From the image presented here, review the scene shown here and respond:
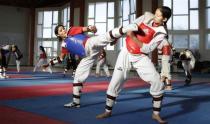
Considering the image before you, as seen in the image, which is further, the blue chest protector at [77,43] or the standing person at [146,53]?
the blue chest protector at [77,43]

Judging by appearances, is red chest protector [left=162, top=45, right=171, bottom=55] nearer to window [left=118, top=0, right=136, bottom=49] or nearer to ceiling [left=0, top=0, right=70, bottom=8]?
window [left=118, top=0, right=136, bottom=49]

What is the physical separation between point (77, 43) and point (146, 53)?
4.28ft

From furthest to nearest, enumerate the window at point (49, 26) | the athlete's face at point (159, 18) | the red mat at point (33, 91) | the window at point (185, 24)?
1. the window at point (49, 26)
2. the window at point (185, 24)
3. the red mat at point (33, 91)
4. the athlete's face at point (159, 18)

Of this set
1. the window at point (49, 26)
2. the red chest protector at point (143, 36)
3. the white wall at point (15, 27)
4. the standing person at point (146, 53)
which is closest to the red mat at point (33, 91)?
the standing person at point (146, 53)

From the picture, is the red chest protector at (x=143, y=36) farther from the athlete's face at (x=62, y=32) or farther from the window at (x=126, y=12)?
the window at (x=126, y=12)

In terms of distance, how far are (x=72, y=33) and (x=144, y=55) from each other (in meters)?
1.47

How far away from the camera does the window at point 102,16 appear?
2520 cm

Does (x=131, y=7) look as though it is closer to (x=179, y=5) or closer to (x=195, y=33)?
(x=179, y=5)

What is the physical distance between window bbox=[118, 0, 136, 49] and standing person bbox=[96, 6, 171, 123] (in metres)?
18.5

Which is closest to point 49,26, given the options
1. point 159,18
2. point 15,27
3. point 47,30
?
point 47,30

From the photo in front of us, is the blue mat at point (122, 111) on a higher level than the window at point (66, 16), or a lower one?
lower

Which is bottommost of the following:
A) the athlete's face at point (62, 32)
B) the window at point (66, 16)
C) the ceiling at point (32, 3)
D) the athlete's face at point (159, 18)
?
the athlete's face at point (62, 32)

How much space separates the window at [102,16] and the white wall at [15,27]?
29.4ft

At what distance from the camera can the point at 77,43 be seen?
4.82 metres
